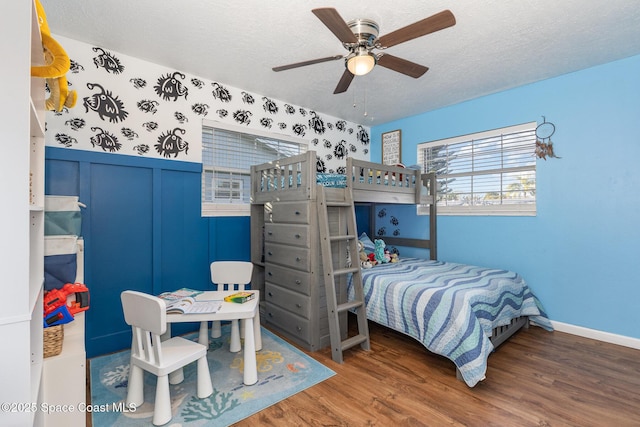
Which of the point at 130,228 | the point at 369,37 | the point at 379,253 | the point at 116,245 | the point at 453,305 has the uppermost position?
the point at 369,37

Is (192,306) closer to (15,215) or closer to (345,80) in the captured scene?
(15,215)

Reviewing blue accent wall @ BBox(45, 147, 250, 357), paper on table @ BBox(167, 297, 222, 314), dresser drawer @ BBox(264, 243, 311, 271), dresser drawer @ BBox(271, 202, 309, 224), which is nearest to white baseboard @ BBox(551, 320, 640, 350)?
dresser drawer @ BBox(264, 243, 311, 271)

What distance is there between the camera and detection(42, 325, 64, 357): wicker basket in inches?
53.8

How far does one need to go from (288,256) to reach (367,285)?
814mm

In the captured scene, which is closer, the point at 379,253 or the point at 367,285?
the point at 367,285

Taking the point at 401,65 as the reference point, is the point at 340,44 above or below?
above

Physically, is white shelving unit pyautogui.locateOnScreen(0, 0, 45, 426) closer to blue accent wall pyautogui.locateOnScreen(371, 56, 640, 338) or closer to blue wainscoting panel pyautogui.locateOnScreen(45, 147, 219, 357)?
blue wainscoting panel pyautogui.locateOnScreen(45, 147, 219, 357)

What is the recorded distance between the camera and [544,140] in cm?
313

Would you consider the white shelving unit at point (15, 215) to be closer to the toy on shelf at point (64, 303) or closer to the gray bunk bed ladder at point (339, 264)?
the toy on shelf at point (64, 303)

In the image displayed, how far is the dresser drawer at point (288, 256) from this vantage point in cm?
267

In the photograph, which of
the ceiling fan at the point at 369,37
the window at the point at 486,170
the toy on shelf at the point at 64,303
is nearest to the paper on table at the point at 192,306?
the toy on shelf at the point at 64,303

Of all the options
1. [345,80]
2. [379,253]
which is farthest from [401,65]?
[379,253]

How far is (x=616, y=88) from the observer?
271 cm

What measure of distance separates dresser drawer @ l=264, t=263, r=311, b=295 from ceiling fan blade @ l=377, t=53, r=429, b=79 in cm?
176
